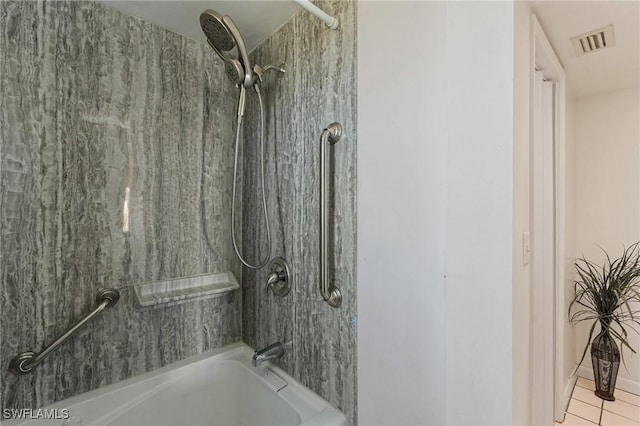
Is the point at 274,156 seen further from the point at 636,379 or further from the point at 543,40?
the point at 636,379

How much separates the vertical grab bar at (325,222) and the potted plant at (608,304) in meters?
1.91

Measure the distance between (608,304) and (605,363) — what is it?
1.50 ft

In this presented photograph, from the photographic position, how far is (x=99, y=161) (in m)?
1.31

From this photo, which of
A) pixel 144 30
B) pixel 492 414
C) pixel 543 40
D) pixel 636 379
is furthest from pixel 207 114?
pixel 636 379

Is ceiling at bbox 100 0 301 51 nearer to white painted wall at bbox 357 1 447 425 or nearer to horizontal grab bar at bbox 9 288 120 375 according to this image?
white painted wall at bbox 357 1 447 425

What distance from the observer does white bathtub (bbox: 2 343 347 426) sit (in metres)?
1.19

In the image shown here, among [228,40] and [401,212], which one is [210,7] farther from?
[401,212]

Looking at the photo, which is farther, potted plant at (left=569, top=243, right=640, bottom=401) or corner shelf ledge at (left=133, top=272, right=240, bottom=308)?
potted plant at (left=569, top=243, right=640, bottom=401)

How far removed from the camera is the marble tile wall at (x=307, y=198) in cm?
109

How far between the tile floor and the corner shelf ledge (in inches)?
90.4

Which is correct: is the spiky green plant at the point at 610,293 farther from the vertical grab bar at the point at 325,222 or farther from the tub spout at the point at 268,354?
the tub spout at the point at 268,354

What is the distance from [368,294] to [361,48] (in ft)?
3.01

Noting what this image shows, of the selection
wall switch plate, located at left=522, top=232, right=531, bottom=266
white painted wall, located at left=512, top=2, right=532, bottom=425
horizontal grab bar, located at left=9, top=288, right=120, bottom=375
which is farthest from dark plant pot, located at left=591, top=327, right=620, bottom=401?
horizontal grab bar, located at left=9, top=288, right=120, bottom=375

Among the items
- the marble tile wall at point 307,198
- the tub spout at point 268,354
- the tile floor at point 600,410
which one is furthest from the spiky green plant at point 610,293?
the tub spout at point 268,354
